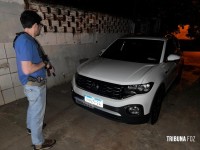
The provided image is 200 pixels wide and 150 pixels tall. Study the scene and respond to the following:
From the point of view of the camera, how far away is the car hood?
310 centimetres

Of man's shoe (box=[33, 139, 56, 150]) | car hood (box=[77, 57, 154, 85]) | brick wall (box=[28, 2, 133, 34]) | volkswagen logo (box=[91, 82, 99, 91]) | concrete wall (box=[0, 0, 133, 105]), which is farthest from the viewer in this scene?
brick wall (box=[28, 2, 133, 34])

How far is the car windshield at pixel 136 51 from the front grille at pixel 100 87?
1101mm

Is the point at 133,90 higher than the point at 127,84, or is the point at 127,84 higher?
the point at 127,84

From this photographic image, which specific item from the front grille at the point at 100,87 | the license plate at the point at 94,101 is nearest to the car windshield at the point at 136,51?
the front grille at the point at 100,87

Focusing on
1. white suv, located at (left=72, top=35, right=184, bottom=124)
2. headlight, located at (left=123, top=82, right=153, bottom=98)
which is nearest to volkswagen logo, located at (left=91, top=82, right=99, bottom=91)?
white suv, located at (left=72, top=35, right=184, bottom=124)

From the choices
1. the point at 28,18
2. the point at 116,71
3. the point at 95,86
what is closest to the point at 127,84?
the point at 116,71

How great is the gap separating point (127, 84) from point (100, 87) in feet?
1.63

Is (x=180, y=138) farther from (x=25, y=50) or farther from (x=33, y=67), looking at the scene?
(x=25, y=50)

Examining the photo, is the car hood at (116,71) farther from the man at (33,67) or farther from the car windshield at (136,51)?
the man at (33,67)

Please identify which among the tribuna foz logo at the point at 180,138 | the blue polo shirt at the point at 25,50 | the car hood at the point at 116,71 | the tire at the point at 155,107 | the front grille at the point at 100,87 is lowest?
the tribuna foz logo at the point at 180,138

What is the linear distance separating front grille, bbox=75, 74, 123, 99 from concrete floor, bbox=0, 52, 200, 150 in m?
0.76

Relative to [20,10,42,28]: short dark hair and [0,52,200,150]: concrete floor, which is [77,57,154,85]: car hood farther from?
[20,10,42,28]: short dark hair

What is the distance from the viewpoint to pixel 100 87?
3.19m

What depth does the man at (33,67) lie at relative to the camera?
2.25 m
